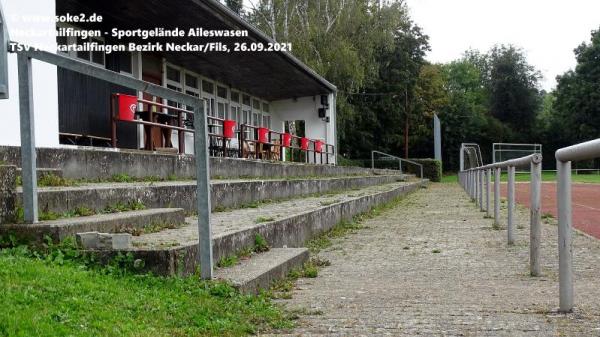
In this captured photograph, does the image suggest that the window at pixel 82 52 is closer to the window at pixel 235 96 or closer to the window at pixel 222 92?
the window at pixel 222 92

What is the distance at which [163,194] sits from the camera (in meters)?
6.32

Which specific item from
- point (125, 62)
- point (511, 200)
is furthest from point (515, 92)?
point (511, 200)

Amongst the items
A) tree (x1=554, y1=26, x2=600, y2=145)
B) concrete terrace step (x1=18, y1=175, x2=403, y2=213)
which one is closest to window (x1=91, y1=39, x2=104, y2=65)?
concrete terrace step (x1=18, y1=175, x2=403, y2=213)

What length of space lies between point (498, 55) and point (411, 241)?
7104 cm

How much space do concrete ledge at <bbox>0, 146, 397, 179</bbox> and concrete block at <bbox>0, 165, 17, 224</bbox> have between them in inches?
55.0

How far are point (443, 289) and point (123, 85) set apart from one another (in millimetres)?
2757

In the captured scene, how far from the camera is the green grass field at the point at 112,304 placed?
2.73 meters

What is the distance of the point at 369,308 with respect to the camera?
4.02 m

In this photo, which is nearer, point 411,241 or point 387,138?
point 411,241

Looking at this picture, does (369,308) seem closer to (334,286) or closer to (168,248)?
(334,286)

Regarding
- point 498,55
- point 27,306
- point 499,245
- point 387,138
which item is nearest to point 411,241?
point 499,245

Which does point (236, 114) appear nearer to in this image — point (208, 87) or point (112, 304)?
point (208, 87)

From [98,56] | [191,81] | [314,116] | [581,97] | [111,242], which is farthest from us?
[581,97]

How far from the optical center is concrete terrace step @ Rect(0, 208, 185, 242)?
154 inches
